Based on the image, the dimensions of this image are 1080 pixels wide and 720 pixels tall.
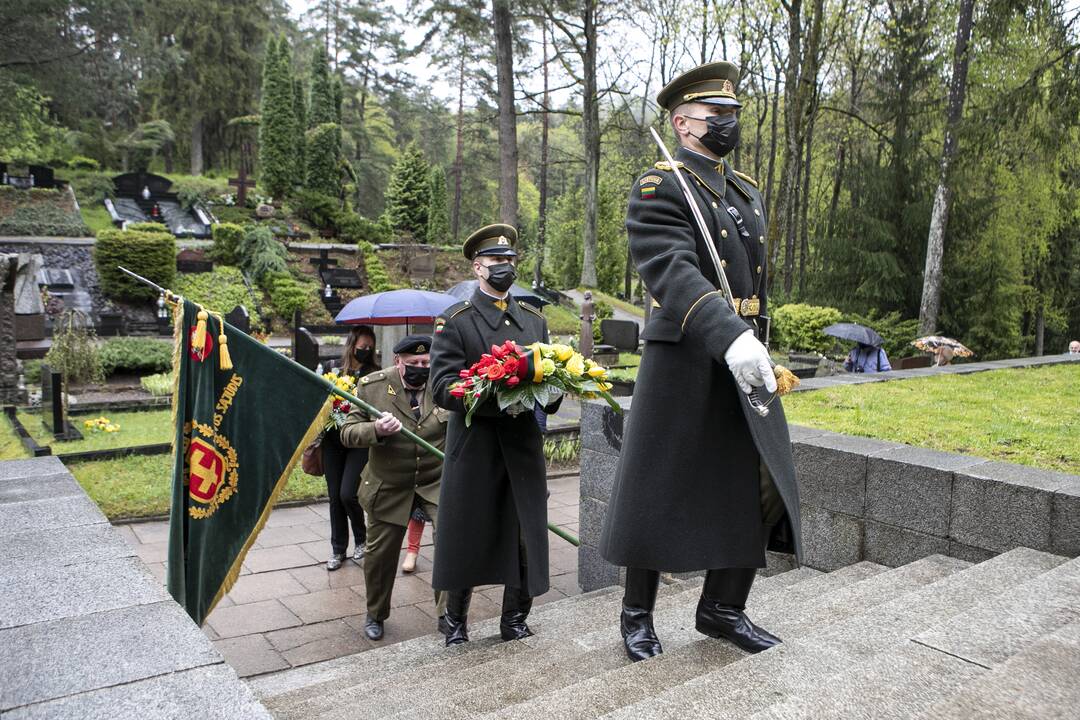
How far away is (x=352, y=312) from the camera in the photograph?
1037 centimetres

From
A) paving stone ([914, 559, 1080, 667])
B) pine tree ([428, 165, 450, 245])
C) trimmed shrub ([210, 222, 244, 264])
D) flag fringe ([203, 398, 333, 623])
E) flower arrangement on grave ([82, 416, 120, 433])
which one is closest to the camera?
paving stone ([914, 559, 1080, 667])

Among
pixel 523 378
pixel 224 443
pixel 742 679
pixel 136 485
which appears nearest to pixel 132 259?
pixel 136 485

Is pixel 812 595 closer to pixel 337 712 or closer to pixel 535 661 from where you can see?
pixel 535 661

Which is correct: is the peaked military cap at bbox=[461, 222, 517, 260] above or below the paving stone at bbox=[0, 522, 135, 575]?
above

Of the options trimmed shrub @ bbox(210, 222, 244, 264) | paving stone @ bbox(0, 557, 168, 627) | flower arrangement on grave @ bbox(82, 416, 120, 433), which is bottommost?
flower arrangement on grave @ bbox(82, 416, 120, 433)

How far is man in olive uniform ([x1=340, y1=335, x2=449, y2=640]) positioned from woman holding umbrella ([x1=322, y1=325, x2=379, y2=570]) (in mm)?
818

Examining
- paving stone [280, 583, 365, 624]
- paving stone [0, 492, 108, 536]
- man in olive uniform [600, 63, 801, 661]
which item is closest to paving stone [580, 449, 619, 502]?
paving stone [280, 583, 365, 624]

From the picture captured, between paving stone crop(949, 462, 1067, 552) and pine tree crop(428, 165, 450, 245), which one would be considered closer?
paving stone crop(949, 462, 1067, 552)

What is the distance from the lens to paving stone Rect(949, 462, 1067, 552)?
350 centimetres

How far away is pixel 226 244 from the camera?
26328 millimetres

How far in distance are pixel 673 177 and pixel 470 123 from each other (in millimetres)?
43771

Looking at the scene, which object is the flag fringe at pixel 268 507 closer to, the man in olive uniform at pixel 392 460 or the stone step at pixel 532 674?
the man in olive uniform at pixel 392 460

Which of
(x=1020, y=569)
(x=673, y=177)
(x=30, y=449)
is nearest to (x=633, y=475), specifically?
(x=673, y=177)

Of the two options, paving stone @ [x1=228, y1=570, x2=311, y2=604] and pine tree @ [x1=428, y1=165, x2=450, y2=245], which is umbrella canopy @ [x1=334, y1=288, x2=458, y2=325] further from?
pine tree @ [x1=428, y1=165, x2=450, y2=245]
